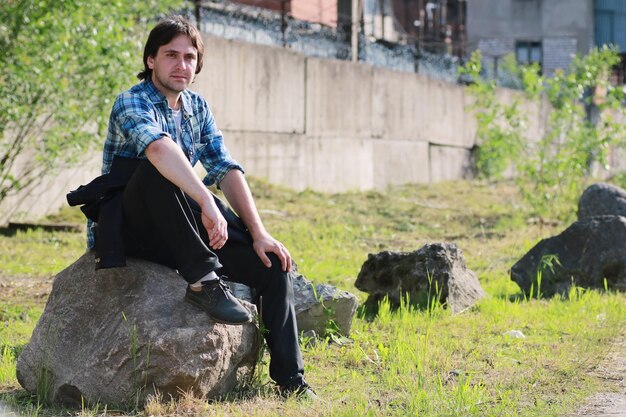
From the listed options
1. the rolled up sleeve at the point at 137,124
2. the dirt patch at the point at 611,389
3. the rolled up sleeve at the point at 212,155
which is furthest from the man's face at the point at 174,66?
the dirt patch at the point at 611,389

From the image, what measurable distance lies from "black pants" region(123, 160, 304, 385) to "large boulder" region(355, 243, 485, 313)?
223 cm

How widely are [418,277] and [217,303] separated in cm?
262

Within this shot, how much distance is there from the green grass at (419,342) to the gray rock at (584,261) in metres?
0.17

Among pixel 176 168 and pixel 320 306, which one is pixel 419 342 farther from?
pixel 176 168

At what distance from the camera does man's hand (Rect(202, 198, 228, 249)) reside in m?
4.25

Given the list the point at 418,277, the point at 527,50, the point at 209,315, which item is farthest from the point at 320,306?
the point at 527,50

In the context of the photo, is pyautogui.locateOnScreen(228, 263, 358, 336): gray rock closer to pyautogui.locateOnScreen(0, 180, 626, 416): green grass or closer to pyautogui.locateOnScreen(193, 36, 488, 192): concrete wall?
pyautogui.locateOnScreen(0, 180, 626, 416): green grass

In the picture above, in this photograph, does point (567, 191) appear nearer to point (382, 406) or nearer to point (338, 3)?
point (338, 3)

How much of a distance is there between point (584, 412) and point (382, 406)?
85cm

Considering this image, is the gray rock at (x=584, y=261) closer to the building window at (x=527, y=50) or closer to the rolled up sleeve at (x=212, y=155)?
the rolled up sleeve at (x=212, y=155)

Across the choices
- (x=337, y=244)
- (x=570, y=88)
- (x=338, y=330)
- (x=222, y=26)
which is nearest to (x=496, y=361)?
(x=338, y=330)

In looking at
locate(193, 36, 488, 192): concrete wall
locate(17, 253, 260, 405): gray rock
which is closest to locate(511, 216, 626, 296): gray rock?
locate(17, 253, 260, 405): gray rock

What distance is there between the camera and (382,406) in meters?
4.38

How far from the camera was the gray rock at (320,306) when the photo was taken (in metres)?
5.60
